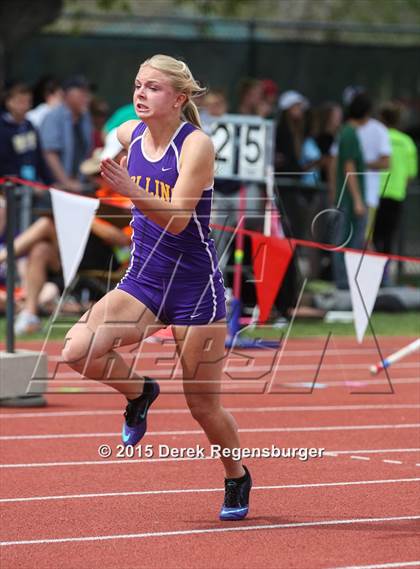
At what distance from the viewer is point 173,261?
20.7ft

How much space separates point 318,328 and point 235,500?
8.66m

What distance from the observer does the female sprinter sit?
621 cm

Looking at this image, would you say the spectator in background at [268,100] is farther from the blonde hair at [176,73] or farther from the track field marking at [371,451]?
the blonde hair at [176,73]

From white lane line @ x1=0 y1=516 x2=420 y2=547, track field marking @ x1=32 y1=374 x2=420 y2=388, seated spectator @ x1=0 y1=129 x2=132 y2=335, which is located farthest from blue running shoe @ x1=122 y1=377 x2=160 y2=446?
seated spectator @ x1=0 y1=129 x2=132 y2=335

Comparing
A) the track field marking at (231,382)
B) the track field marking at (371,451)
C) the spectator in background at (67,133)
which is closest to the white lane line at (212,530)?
the track field marking at (371,451)

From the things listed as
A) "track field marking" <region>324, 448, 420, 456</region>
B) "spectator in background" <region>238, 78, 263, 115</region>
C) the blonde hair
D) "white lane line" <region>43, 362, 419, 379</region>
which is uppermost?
the blonde hair

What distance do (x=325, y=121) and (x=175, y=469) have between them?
11.7m

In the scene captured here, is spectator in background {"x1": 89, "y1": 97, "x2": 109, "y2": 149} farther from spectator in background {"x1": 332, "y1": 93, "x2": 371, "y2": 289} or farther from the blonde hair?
the blonde hair

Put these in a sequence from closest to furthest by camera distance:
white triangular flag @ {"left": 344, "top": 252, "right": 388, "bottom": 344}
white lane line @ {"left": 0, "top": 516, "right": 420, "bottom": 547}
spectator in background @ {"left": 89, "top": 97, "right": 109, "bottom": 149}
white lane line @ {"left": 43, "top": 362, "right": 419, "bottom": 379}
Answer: white lane line @ {"left": 0, "top": 516, "right": 420, "bottom": 547} < white triangular flag @ {"left": 344, "top": 252, "right": 388, "bottom": 344} < white lane line @ {"left": 43, "top": 362, "right": 419, "bottom": 379} < spectator in background @ {"left": 89, "top": 97, "right": 109, "bottom": 149}

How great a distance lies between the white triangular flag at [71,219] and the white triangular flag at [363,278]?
72.7 inches

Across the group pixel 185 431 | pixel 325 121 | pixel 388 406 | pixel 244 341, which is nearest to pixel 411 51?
pixel 325 121

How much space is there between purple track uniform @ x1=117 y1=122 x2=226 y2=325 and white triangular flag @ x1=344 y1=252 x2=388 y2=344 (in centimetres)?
279

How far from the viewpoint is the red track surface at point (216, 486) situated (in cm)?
580

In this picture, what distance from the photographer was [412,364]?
40.9 ft
